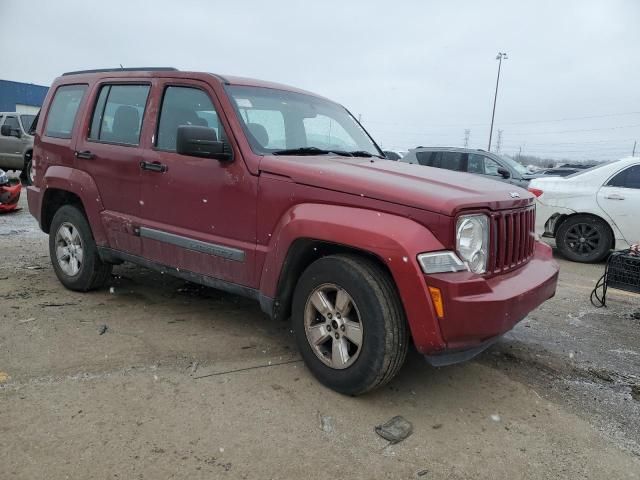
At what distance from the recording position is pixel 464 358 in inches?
111

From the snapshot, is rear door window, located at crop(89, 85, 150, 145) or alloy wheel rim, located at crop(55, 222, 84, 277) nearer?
rear door window, located at crop(89, 85, 150, 145)

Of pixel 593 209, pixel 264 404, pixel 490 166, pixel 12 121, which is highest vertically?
pixel 12 121

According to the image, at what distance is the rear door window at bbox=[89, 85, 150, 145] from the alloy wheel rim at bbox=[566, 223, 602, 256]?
6.24 metres

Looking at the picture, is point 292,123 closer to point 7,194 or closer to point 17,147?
point 7,194

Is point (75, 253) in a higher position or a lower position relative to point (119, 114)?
lower

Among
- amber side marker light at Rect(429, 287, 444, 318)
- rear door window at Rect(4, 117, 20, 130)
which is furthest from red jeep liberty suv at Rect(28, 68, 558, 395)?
rear door window at Rect(4, 117, 20, 130)

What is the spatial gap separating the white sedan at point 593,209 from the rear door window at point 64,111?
634cm

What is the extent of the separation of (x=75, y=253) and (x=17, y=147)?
1107 centimetres

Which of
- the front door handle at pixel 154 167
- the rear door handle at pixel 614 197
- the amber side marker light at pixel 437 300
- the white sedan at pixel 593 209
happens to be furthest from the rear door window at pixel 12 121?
the amber side marker light at pixel 437 300

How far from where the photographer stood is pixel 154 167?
3871 millimetres

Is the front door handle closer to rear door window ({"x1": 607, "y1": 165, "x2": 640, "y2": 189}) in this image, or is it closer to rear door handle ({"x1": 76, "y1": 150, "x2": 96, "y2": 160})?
rear door handle ({"x1": 76, "y1": 150, "x2": 96, "y2": 160})

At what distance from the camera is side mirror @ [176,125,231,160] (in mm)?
3252

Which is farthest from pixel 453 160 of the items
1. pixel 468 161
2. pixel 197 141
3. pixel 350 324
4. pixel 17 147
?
pixel 17 147

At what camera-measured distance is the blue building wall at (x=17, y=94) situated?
98.6 feet
